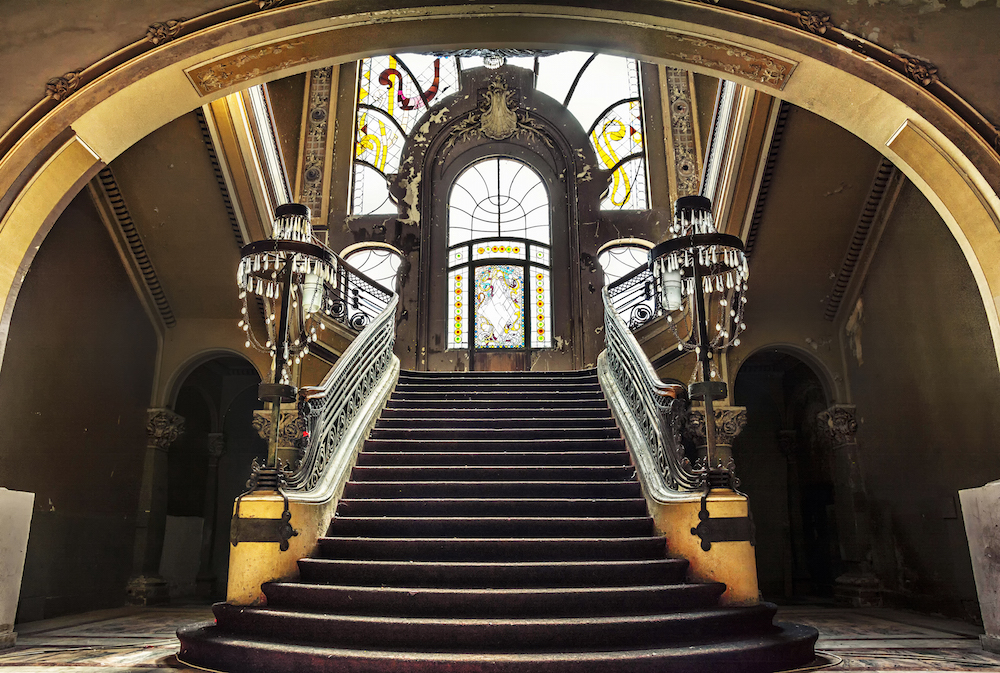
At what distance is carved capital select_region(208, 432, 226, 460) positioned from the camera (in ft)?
35.1

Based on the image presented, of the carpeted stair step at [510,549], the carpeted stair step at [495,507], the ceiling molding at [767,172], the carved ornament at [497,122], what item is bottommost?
the carpeted stair step at [510,549]

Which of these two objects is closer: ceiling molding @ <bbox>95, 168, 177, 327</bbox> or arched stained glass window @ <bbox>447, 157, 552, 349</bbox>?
ceiling molding @ <bbox>95, 168, 177, 327</bbox>

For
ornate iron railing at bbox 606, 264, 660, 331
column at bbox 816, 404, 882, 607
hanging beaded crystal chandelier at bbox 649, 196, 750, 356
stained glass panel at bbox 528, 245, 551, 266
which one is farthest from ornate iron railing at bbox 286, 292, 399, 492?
column at bbox 816, 404, 882, 607

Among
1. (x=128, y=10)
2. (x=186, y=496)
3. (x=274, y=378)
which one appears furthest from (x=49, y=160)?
(x=186, y=496)

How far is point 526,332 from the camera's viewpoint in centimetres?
1207

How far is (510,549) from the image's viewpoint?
4.82 meters

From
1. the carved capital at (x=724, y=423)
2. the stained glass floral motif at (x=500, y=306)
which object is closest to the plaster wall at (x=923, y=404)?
the carved capital at (x=724, y=423)

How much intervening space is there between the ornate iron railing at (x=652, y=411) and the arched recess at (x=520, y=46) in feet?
6.64

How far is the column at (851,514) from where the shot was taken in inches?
316

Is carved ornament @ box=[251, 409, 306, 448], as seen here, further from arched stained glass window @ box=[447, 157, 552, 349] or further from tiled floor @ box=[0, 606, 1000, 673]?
arched stained glass window @ box=[447, 157, 552, 349]

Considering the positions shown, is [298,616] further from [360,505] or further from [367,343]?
[367,343]

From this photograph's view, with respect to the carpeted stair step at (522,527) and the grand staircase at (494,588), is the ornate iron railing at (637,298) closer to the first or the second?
the grand staircase at (494,588)

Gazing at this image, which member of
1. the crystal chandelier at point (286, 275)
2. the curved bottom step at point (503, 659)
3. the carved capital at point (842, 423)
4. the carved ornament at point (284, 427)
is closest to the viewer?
the curved bottom step at point (503, 659)

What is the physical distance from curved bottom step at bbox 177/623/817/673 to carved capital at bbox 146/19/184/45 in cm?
377
